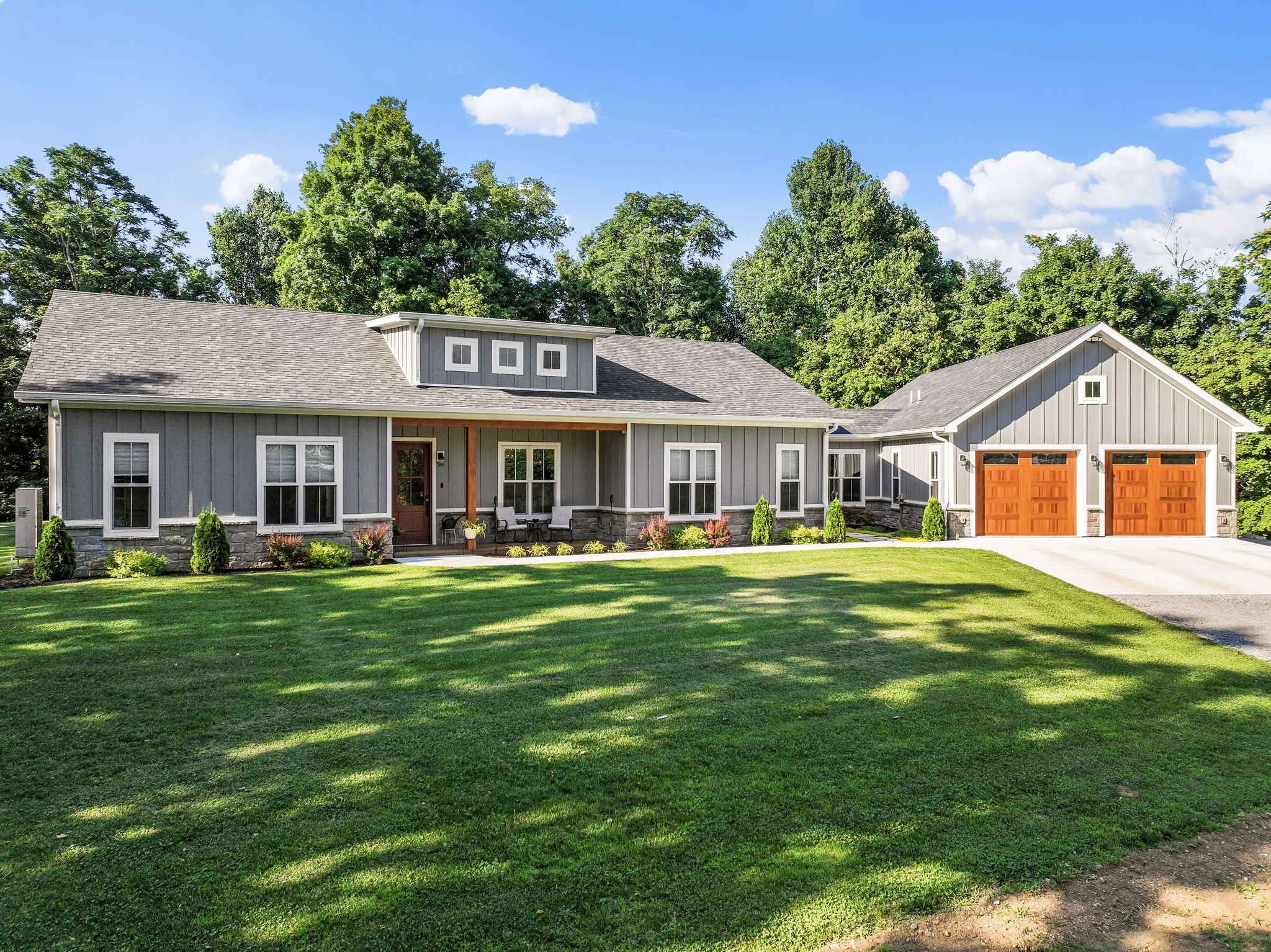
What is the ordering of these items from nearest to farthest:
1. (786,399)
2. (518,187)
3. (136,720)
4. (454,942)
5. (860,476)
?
(454,942)
(136,720)
(786,399)
(860,476)
(518,187)

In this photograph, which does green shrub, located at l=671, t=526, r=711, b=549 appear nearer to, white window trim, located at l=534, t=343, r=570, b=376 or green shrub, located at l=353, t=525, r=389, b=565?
white window trim, located at l=534, t=343, r=570, b=376

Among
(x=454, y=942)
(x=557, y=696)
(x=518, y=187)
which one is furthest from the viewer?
(x=518, y=187)

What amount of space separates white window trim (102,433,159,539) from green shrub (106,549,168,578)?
397 mm

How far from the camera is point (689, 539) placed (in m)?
17.4

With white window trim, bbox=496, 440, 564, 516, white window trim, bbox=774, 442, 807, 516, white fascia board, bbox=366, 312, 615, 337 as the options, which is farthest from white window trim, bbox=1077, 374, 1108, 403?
white window trim, bbox=496, 440, 564, 516

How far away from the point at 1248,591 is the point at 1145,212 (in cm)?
3447

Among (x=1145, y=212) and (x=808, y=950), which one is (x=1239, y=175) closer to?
(x=1145, y=212)

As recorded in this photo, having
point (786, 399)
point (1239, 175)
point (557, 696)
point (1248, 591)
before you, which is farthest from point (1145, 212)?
point (557, 696)

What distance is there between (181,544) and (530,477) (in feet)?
23.8

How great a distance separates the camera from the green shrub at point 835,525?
18688 millimetres

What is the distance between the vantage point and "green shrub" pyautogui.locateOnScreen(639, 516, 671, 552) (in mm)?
17234

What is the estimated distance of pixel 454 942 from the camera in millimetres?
3236

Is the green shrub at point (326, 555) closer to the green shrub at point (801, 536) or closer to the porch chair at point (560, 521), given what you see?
the porch chair at point (560, 521)

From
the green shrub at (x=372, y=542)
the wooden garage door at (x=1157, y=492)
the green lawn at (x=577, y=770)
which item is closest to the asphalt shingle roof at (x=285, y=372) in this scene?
the green shrub at (x=372, y=542)
